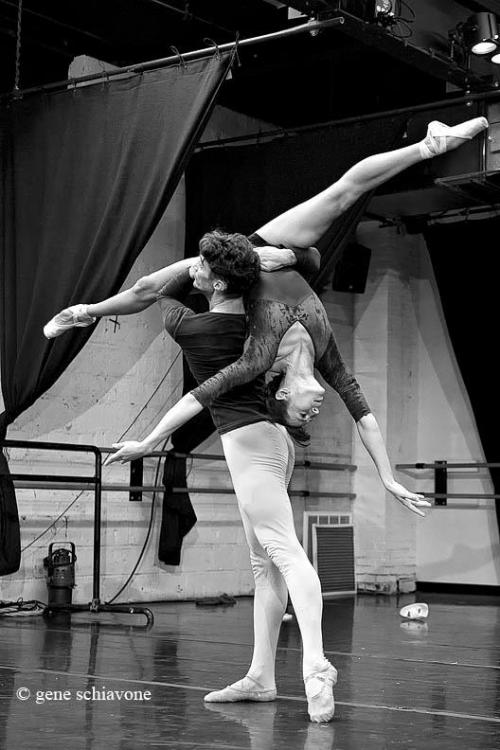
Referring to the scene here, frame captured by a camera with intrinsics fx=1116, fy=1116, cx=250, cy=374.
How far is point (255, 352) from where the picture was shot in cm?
330

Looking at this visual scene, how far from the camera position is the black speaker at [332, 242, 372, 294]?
9.53 meters

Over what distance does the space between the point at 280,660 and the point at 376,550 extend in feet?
16.7

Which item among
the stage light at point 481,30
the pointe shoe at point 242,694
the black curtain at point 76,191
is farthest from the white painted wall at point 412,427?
the pointe shoe at point 242,694

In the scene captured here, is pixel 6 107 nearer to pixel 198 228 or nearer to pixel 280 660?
pixel 198 228

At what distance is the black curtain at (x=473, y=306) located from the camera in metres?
9.37

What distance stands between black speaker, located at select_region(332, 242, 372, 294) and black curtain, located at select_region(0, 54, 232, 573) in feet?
12.4

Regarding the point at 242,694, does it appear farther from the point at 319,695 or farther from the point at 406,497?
the point at 406,497

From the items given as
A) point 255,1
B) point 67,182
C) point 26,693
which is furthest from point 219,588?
point 26,693

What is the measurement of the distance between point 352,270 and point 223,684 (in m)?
6.05

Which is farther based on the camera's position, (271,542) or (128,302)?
(128,302)

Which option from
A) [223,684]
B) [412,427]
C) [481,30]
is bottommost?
[223,684]

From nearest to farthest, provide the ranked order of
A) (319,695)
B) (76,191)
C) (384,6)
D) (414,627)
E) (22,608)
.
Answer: (319,695)
(384,6)
(76,191)
(414,627)
(22,608)

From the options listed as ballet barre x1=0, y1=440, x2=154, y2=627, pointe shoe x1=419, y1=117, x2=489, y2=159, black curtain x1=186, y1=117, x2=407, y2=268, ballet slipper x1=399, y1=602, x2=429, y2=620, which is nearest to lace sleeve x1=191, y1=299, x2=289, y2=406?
pointe shoe x1=419, y1=117, x2=489, y2=159

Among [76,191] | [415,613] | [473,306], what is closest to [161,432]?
[76,191]
